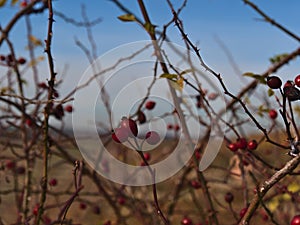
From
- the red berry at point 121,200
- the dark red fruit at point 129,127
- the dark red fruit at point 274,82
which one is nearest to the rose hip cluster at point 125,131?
the dark red fruit at point 129,127

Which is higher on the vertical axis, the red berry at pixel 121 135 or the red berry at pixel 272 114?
the red berry at pixel 272 114

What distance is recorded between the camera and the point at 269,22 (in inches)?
69.7

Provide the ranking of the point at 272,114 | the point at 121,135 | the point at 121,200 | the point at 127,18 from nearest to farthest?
the point at 121,135 → the point at 127,18 → the point at 272,114 → the point at 121,200

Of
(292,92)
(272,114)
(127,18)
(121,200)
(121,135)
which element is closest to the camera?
(292,92)

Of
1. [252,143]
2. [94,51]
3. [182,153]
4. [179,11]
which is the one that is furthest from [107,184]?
[252,143]

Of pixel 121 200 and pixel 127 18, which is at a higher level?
pixel 127 18

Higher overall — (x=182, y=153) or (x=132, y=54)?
(x=132, y=54)

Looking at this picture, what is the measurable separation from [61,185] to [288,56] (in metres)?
2.53

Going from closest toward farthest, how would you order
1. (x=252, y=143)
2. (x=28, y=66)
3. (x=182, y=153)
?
→ (x=252, y=143), (x=182, y=153), (x=28, y=66)

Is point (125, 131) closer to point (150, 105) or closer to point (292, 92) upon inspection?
point (292, 92)

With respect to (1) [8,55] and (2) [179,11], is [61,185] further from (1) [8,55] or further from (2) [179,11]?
(2) [179,11]

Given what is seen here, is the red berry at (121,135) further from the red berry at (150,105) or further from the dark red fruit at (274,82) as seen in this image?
the red berry at (150,105)

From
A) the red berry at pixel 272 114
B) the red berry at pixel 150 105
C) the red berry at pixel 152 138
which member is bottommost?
the red berry at pixel 152 138

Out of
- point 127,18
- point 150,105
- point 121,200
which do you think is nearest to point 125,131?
point 127,18
